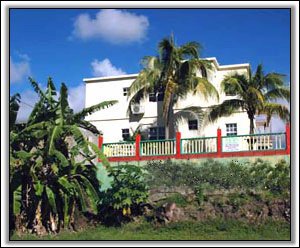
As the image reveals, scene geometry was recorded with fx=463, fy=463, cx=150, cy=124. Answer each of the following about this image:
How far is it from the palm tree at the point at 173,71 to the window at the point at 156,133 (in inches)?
118

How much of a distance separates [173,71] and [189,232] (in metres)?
7.33

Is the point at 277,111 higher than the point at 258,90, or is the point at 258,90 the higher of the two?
the point at 258,90

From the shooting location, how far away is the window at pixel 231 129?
2155cm

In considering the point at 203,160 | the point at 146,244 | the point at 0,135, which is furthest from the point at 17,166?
the point at 203,160

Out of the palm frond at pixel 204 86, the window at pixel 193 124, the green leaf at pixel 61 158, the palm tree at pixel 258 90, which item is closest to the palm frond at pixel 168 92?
the palm frond at pixel 204 86

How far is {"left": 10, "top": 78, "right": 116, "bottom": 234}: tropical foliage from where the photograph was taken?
14602mm

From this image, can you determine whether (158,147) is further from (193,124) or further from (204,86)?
(193,124)

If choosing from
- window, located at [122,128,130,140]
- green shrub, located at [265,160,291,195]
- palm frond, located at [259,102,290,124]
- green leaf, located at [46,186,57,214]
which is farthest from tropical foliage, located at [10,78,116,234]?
window, located at [122,128,130,140]

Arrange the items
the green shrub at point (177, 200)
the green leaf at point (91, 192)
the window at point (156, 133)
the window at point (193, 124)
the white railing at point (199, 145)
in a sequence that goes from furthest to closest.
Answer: the window at point (156, 133) < the window at point (193, 124) < the white railing at point (199, 145) < the green shrub at point (177, 200) < the green leaf at point (91, 192)

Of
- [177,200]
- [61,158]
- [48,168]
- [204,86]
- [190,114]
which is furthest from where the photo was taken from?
[190,114]

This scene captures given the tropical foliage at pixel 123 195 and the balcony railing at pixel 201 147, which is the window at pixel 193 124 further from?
the tropical foliage at pixel 123 195

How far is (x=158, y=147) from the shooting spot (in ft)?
57.1

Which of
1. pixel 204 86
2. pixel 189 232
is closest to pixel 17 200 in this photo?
pixel 189 232

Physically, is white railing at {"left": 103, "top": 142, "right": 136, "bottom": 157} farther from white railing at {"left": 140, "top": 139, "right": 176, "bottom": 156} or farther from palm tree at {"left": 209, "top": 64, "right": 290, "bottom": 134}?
palm tree at {"left": 209, "top": 64, "right": 290, "bottom": 134}
